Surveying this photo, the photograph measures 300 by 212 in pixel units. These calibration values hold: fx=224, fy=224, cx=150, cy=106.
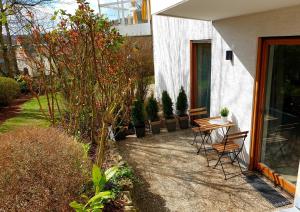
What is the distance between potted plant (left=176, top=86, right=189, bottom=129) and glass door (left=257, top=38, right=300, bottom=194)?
2.97 metres

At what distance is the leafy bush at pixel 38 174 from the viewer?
2.18 m

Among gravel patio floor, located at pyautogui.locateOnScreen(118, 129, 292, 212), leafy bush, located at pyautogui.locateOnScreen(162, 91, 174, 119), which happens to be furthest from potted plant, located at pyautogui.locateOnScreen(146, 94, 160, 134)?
gravel patio floor, located at pyautogui.locateOnScreen(118, 129, 292, 212)

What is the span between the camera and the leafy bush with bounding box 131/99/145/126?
6516 millimetres

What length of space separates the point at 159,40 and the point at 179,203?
7.81 metres

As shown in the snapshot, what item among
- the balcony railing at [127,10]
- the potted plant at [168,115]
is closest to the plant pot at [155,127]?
the potted plant at [168,115]

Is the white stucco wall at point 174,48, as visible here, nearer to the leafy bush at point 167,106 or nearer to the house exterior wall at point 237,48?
the house exterior wall at point 237,48

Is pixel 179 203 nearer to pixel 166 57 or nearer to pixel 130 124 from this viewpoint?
pixel 130 124

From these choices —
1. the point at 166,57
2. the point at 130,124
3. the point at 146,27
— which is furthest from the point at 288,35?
the point at 146,27

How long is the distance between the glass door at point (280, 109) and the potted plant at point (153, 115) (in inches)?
126

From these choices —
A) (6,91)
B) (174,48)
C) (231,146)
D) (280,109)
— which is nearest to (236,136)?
(231,146)

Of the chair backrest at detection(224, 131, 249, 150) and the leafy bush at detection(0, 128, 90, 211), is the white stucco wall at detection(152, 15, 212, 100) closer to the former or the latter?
the chair backrest at detection(224, 131, 249, 150)

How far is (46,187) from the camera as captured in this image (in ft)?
7.62

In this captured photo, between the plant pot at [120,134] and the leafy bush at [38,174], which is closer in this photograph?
the leafy bush at [38,174]

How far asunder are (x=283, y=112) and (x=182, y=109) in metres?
3.53
